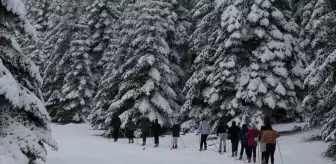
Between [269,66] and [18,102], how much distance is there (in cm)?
1752

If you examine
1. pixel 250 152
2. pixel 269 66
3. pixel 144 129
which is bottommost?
pixel 250 152

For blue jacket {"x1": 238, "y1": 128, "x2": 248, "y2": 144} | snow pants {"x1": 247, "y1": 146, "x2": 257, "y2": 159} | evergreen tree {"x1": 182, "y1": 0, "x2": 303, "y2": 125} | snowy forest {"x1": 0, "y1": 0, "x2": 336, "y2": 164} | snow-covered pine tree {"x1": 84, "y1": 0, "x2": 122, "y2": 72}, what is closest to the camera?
snow pants {"x1": 247, "y1": 146, "x2": 257, "y2": 159}

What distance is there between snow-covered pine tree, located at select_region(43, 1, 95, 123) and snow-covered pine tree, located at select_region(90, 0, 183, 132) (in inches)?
307

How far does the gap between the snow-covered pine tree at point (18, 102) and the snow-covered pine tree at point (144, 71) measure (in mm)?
16175

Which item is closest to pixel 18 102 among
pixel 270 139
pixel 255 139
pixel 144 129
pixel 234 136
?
pixel 270 139

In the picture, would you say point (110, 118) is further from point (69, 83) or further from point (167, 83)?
point (69, 83)

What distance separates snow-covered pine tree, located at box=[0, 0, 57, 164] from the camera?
886 centimetres

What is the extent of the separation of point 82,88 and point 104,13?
7.16m

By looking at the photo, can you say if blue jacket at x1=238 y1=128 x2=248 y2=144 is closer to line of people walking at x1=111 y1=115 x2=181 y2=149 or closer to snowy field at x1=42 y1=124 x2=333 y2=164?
snowy field at x1=42 y1=124 x2=333 y2=164

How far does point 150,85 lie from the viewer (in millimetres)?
26953

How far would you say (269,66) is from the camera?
938 inches

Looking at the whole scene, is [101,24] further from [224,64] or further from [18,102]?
[18,102]

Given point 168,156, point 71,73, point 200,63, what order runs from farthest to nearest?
1. point 71,73
2. point 200,63
3. point 168,156

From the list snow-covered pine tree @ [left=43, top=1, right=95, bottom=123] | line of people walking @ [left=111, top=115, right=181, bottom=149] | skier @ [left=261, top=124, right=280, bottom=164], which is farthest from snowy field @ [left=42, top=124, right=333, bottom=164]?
snow-covered pine tree @ [left=43, top=1, right=95, bottom=123]
